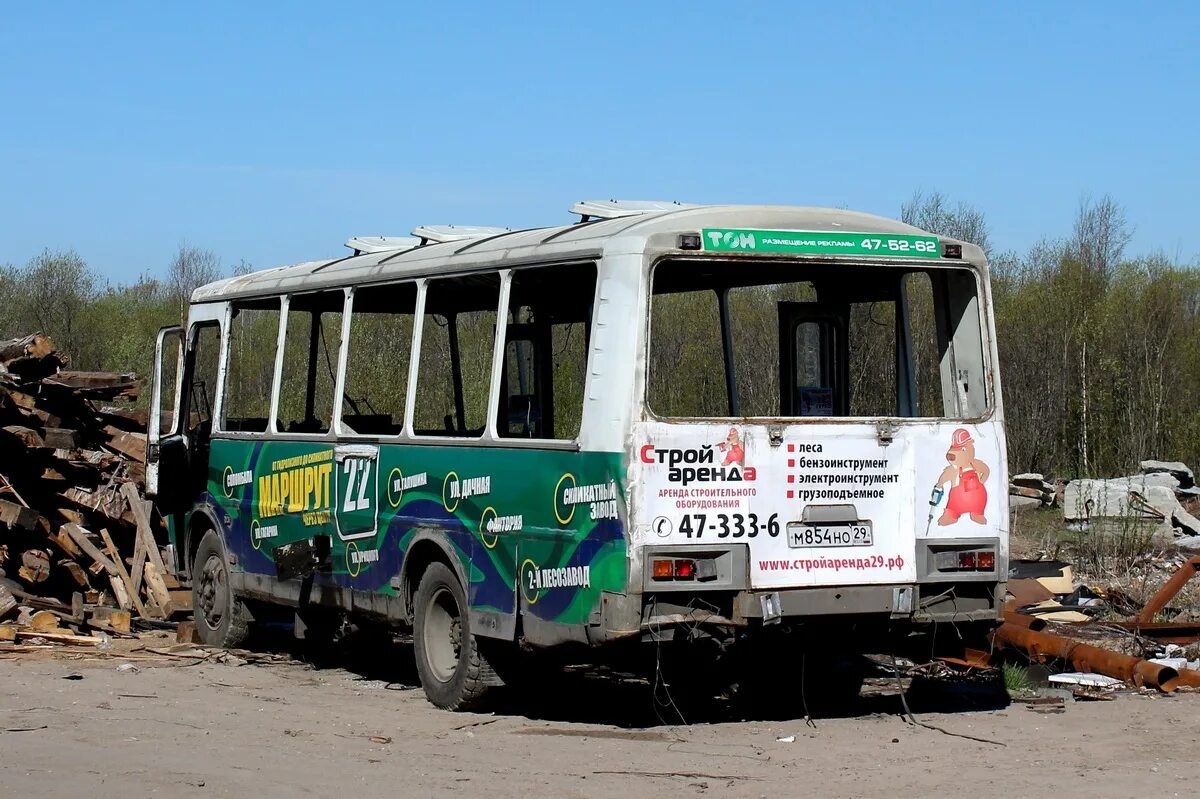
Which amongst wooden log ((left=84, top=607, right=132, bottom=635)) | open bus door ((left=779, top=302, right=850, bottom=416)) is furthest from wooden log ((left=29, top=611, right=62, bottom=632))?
open bus door ((left=779, top=302, right=850, bottom=416))

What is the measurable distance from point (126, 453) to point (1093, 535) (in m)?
10.3

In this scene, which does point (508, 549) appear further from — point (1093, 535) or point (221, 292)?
point (1093, 535)

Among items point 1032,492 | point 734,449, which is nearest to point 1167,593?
point 734,449

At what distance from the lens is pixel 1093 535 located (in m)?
18.1

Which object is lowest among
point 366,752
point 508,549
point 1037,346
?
point 366,752

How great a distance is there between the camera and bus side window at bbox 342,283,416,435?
1098 centimetres

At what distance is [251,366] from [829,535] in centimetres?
572

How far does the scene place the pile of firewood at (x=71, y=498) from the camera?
15336 mm

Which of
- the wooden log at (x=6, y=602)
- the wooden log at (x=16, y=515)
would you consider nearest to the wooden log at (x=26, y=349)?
the wooden log at (x=16, y=515)

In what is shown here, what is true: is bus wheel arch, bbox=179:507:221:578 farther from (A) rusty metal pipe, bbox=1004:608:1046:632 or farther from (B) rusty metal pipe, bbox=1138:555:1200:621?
(B) rusty metal pipe, bbox=1138:555:1200:621

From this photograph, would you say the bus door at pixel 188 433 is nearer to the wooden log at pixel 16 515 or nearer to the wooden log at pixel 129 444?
the wooden log at pixel 16 515

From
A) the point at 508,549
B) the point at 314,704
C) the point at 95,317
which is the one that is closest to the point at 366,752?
the point at 508,549

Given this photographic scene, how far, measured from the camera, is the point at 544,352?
995 centimetres

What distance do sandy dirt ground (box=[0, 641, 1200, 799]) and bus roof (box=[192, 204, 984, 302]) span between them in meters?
2.65
